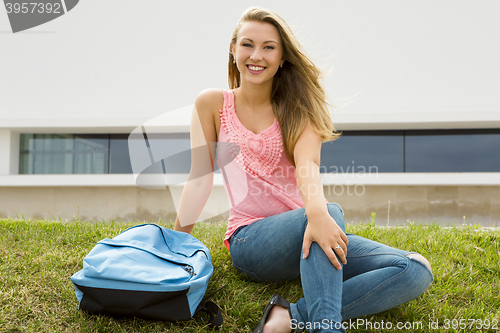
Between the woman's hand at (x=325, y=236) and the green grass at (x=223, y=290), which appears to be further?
the green grass at (x=223, y=290)

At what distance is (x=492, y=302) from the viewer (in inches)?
81.0

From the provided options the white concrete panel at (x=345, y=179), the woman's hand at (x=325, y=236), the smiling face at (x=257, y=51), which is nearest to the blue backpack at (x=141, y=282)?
the woman's hand at (x=325, y=236)

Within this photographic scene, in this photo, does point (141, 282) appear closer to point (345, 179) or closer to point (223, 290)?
point (223, 290)

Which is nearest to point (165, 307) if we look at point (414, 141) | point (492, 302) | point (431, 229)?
point (492, 302)

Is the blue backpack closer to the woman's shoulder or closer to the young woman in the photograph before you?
the young woman

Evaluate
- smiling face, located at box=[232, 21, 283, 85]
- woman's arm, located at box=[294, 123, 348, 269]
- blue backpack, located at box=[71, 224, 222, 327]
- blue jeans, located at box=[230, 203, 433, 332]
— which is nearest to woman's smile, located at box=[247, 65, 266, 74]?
smiling face, located at box=[232, 21, 283, 85]

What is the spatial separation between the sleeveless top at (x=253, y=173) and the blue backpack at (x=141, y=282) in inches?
16.4

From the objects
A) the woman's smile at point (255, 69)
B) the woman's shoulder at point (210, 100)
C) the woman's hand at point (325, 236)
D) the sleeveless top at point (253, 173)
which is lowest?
the woman's hand at point (325, 236)

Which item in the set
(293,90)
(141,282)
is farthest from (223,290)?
(293,90)

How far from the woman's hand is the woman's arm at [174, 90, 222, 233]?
32.8 inches

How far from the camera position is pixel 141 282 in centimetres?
151

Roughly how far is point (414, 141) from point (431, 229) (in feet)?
33.7

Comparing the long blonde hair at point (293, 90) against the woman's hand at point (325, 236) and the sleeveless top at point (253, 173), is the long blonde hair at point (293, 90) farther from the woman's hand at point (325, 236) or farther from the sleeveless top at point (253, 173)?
the woman's hand at point (325, 236)

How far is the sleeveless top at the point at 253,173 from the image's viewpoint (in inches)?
79.4
